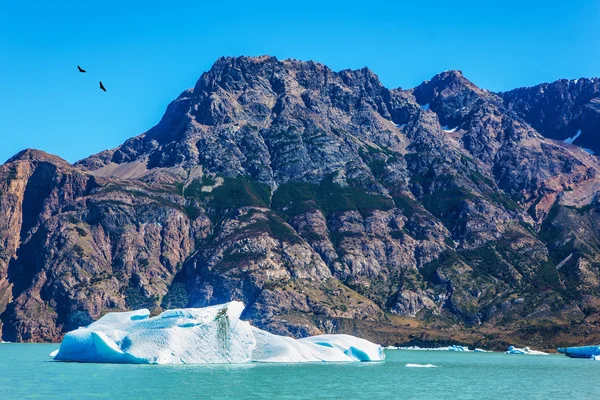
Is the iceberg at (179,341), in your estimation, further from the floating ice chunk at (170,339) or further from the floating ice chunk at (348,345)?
the floating ice chunk at (348,345)

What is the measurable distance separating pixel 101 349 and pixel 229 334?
27.6 meters

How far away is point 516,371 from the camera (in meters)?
181

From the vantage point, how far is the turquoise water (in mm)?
111562

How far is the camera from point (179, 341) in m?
155

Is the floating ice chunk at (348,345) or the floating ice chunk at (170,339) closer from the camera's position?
the floating ice chunk at (170,339)

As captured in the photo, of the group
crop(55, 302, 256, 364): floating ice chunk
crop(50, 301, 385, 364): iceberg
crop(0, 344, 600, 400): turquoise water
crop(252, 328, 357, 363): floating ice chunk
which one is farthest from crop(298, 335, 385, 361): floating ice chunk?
crop(55, 302, 256, 364): floating ice chunk

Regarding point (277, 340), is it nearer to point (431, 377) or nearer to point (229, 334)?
point (229, 334)

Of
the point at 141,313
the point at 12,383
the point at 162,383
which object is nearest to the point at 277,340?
the point at 141,313

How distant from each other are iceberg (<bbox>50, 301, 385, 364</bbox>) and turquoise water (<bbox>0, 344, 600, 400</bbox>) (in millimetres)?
2531

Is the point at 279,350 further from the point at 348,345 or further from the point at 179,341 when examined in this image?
the point at 348,345

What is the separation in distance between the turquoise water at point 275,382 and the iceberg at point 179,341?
2.53 metres

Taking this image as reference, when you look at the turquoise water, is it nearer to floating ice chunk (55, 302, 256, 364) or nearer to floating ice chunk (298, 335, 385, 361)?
floating ice chunk (55, 302, 256, 364)

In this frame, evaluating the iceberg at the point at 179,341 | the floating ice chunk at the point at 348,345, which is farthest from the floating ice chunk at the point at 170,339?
Result: the floating ice chunk at the point at 348,345

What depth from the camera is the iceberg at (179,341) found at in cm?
15325
